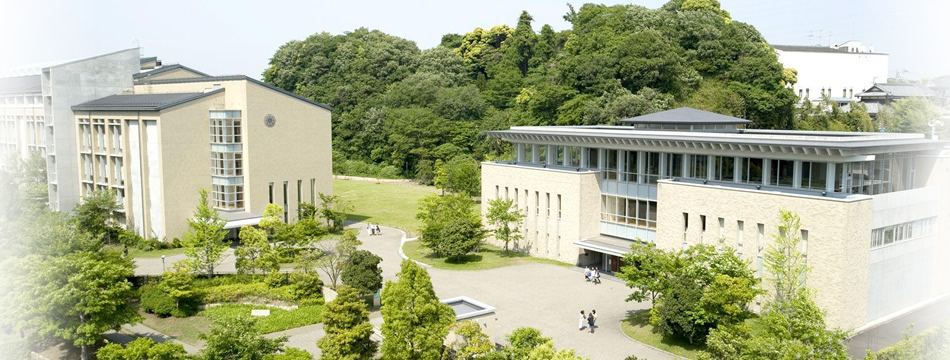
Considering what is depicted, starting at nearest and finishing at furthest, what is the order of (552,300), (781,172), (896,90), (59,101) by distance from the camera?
(781,172) → (552,300) → (59,101) → (896,90)

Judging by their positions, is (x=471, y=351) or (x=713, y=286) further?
(x=713, y=286)

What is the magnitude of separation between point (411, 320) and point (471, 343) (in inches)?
80.1

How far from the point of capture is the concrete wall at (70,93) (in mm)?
43969

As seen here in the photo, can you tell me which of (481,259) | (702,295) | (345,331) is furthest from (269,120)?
(702,295)

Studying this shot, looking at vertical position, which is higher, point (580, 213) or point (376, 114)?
point (376, 114)

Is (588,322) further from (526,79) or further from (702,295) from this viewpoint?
(526,79)

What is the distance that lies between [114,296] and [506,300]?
599 inches

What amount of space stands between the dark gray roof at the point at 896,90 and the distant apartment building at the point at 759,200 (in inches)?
1773

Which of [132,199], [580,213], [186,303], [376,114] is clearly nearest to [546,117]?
[376,114]

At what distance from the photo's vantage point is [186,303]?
29359 millimetres

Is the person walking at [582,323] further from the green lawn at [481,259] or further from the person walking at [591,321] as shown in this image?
the green lawn at [481,259]

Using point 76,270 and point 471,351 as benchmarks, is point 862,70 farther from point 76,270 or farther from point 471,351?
point 76,270

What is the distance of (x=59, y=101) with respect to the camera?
44062mm

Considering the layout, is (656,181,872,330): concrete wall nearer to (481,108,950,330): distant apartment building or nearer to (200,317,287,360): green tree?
(481,108,950,330): distant apartment building
